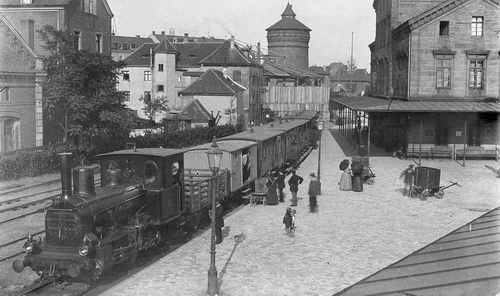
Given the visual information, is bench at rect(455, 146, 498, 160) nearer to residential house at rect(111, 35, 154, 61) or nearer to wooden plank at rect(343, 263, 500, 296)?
wooden plank at rect(343, 263, 500, 296)

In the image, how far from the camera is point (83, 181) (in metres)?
13.1

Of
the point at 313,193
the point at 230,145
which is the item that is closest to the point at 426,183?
the point at 313,193

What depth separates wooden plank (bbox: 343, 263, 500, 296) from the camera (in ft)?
44.2

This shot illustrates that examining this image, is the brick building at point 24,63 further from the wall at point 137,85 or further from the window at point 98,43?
the wall at point 137,85

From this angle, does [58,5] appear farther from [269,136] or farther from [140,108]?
[140,108]

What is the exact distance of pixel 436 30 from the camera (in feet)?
136

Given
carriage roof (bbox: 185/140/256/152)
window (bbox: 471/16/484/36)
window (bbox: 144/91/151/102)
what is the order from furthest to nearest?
1. window (bbox: 144/91/151/102)
2. window (bbox: 471/16/484/36)
3. carriage roof (bbox: 185/140/256/152)

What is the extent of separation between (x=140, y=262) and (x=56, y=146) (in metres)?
20.1

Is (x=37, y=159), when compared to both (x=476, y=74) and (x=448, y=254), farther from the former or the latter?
(x=476, y=74)

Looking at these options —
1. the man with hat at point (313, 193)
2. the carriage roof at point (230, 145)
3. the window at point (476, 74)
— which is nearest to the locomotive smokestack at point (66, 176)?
the carriage roof at point (230, 145)

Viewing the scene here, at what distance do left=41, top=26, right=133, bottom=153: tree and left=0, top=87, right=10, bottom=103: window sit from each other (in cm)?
341

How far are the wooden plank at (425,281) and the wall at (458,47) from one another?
95.2 feet

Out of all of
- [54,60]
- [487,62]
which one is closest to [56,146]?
[54,60]

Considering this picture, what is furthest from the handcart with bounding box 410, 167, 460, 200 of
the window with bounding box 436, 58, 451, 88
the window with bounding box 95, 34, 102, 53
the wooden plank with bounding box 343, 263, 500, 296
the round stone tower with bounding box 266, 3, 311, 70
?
the round stone tower with bounding box 266, 3, 311, 70
